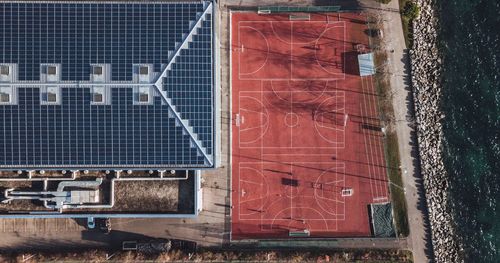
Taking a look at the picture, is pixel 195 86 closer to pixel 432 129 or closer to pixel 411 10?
pixel 411 10

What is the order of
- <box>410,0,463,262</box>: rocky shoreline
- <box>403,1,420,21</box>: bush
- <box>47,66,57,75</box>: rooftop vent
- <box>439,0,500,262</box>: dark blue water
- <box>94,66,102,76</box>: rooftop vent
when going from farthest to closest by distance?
<box>439,0,500,262</box>: dark blue water, <box>410,0,463,262</box>: rocky shoreline, <box>403,1,420,21</box>: bush, <box>94,66,102,76</box>: rooftop vent, <box>47,66,57,75</box>: rooftop vent

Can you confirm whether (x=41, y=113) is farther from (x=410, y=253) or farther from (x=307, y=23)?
(x=410, y=253)

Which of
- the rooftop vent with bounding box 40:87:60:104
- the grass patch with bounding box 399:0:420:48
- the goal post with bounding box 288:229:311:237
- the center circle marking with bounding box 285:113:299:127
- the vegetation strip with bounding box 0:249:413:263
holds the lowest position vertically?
the vegetation strip with bounding box 0:249:413:263

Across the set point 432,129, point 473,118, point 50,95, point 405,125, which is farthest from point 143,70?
point 473,118

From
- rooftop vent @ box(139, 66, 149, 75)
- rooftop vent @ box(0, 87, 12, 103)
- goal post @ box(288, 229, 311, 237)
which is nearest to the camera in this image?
rooftop vent @ box(0, 87, 12, 103)

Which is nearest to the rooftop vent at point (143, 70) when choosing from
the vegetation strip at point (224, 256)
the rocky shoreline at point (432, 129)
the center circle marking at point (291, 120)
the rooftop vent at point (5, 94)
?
the rooftop vent at point (5, 94)

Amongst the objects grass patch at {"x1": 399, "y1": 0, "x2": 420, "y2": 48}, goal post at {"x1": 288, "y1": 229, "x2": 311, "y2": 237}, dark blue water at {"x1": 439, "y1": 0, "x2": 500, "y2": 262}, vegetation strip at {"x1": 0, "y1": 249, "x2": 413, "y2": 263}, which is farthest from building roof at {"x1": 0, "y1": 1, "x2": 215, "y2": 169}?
dark blue water at {"x1": 439, "y1": 0, "x2": 500, "y2": 262}

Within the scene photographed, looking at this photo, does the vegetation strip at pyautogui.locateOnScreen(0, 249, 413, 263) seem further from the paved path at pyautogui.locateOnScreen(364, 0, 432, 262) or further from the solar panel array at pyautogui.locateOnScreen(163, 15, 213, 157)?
the solar panel array at pyautogui.locateOnScreen(163, 15, 213, 157)

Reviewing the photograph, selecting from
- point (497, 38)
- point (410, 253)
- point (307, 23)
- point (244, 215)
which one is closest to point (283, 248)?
point (244, 215)
